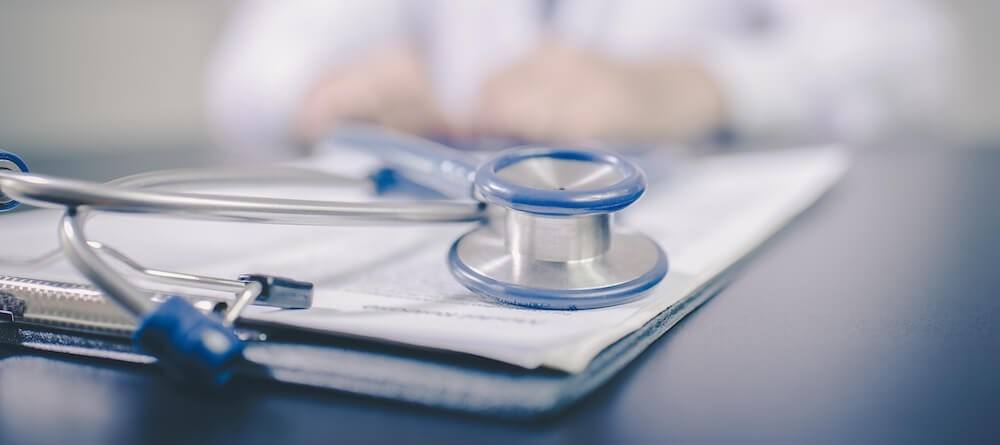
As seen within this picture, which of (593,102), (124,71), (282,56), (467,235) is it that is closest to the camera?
(467,235)

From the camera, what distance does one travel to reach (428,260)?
371 mm

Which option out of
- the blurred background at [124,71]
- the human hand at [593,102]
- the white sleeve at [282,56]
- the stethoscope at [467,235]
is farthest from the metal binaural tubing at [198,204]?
the blurred background at [124,71]

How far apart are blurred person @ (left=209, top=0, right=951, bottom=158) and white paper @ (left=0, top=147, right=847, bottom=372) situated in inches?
19.7

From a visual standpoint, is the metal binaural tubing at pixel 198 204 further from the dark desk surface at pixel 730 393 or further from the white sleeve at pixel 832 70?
the white sleeve at pixel 832 70

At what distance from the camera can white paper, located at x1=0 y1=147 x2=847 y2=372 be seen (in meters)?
0.25

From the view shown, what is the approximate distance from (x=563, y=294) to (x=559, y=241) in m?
0.03

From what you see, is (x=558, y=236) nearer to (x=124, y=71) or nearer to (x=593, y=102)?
(x=593, y=102)

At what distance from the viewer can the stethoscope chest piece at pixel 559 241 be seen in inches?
11.5

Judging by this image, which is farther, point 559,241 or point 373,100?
point 373,100

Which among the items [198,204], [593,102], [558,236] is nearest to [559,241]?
[558,236]

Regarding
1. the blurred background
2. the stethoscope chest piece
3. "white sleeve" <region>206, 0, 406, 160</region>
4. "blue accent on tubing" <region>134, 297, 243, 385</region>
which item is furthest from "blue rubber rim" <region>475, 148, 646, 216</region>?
the blurred background

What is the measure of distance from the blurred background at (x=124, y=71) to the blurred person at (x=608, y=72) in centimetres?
17

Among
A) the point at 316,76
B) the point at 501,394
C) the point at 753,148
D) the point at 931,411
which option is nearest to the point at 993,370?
the point at 931,411

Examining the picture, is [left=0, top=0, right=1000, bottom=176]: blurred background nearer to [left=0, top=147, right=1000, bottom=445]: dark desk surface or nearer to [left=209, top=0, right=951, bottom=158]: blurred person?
[left=209, top=0, right=951, bottom=158]: blurred person
